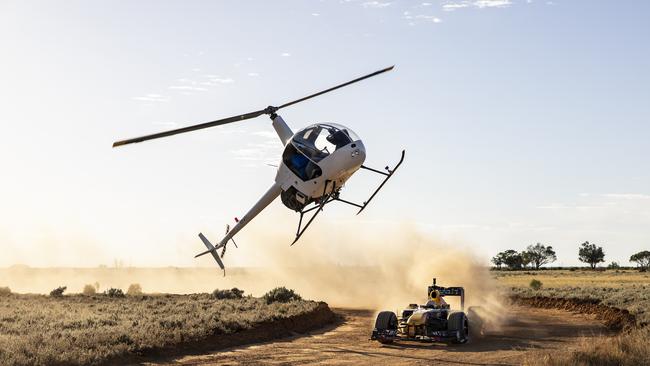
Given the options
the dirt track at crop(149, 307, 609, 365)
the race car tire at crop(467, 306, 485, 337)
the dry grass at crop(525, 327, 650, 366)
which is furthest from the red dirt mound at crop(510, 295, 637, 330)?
the dry grass at crop(525, 327, 650, 366)

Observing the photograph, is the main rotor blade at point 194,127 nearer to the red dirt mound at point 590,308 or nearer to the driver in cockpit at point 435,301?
the driver in cockpit at point 435,301

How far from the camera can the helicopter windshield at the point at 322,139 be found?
2533 cm

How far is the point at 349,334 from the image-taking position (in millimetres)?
27422

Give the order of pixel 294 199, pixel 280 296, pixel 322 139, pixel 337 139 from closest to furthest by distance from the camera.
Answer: pixel 337 139, pixel 322 139, pixel 294 199, pixel 280 296

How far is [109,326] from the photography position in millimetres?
25922

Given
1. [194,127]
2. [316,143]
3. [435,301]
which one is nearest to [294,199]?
[316,143]

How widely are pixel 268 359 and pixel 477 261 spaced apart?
23.5 m

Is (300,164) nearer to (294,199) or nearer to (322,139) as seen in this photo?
(322,139)

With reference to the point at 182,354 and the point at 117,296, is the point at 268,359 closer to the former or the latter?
the point at 182,354

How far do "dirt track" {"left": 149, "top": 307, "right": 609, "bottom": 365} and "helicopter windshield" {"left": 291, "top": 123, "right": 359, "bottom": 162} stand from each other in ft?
21.1

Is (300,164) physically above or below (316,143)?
below

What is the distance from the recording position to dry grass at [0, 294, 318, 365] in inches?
760

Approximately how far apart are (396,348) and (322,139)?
24.8 ft

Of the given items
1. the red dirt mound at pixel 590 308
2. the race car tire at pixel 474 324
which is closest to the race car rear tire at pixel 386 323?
the race car tire at pixel 474 324
